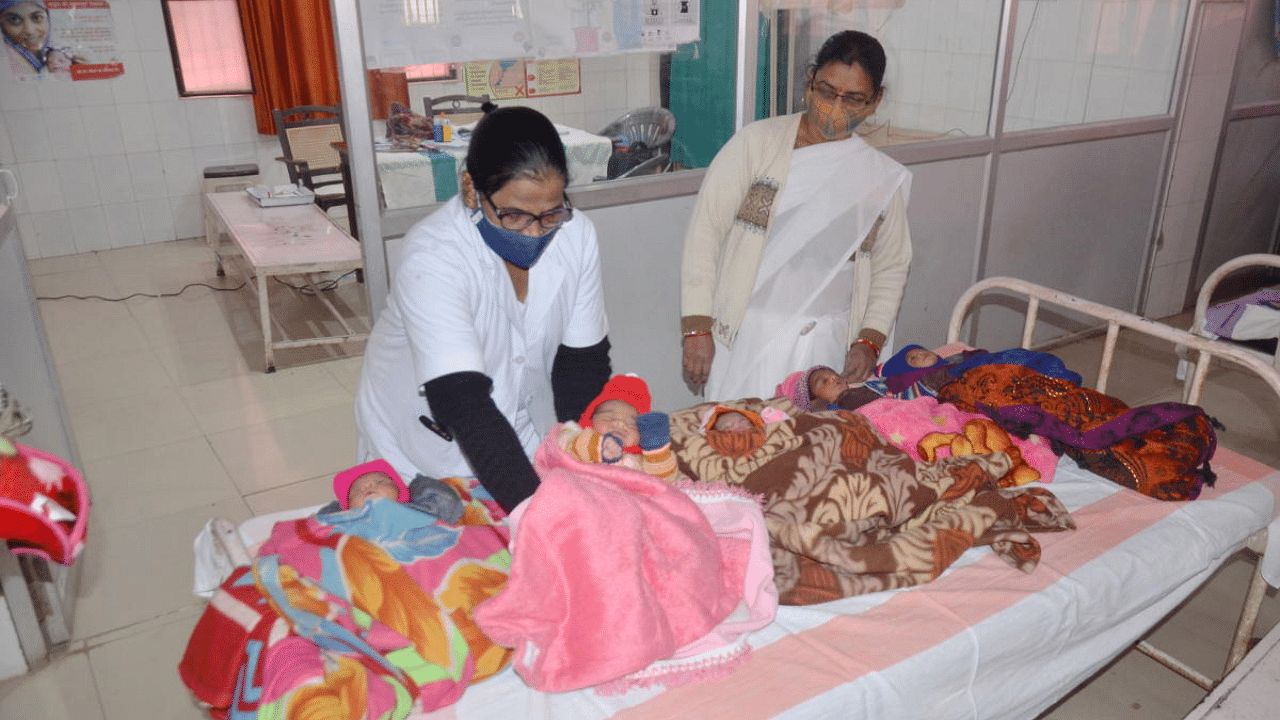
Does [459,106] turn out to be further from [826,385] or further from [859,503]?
[859,503]

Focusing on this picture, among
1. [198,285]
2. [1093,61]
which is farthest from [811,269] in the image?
[198,285]

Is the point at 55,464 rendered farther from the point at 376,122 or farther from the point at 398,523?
the point at 376,122

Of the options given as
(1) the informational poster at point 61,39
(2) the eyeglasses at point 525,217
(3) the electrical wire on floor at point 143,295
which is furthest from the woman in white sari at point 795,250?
(1) the informational poster at point 61,39

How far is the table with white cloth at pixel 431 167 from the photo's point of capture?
256 cm

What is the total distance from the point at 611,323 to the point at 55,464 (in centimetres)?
207

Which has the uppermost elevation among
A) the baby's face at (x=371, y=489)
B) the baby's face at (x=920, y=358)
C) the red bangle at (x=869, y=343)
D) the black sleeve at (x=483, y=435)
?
the black sleeve at (x=483, y=435)

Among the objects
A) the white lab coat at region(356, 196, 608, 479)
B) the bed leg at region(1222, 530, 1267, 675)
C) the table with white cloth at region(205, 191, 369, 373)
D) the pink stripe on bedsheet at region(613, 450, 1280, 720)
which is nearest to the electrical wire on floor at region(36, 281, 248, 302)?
the table with white cloth at region(205, 191, 369, 373)

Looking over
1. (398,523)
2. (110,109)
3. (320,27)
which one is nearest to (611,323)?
(398,523)

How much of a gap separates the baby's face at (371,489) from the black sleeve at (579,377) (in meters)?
0.39

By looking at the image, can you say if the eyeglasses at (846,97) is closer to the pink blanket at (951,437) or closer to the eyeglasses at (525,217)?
the pink blanket at (951,437)

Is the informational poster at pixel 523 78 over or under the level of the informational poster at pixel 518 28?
under

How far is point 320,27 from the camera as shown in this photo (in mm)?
6254

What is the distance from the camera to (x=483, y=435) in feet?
5.00

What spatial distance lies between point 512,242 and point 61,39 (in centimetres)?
575
